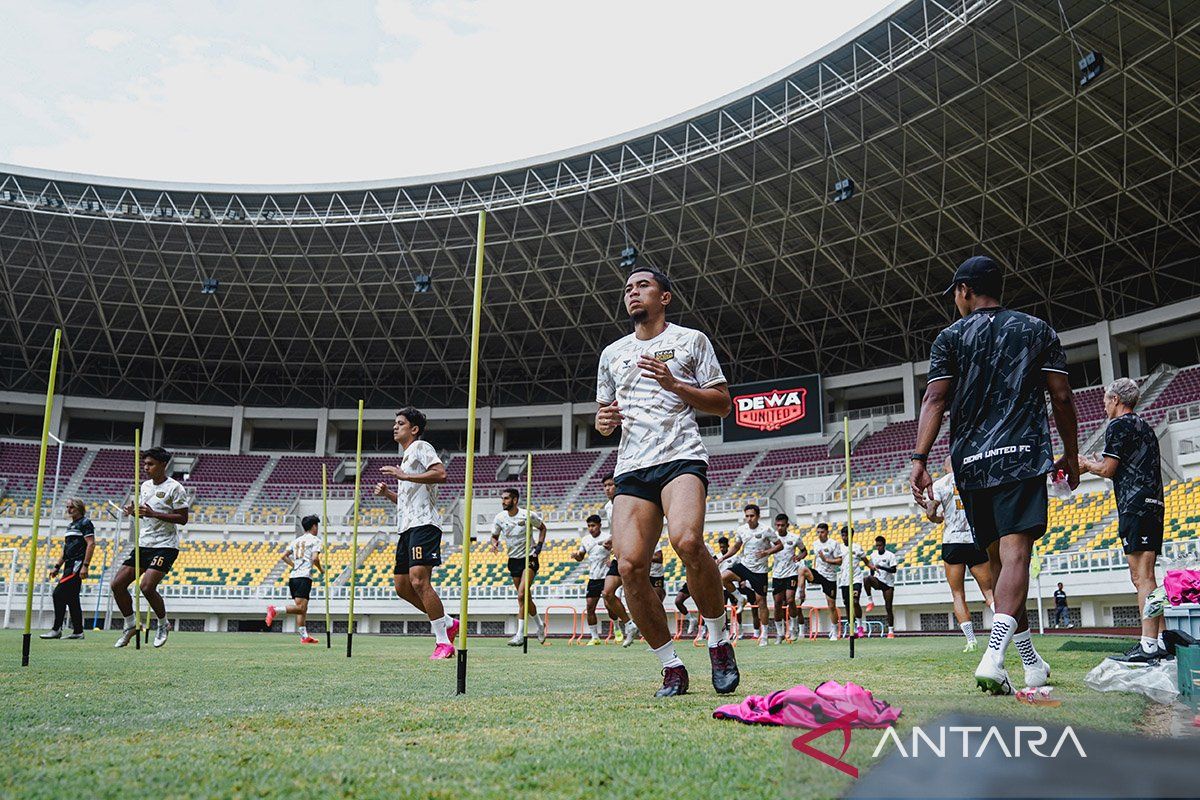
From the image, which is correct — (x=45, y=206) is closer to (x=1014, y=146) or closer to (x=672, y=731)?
(x=1014, y=146)

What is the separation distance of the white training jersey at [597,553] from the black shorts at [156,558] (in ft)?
21.8

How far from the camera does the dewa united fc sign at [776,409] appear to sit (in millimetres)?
35156

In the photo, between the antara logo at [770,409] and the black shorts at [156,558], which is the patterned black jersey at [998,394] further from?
the antara logo at [770,409]

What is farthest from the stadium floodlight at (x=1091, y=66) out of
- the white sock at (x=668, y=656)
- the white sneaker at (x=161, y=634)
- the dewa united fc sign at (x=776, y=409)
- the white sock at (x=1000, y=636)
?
the white sneaker at (x=161, y=634)

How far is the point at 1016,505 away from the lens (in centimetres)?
413

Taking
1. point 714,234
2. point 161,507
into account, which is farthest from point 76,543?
point 714,234

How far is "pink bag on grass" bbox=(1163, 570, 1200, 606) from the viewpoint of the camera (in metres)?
5.26

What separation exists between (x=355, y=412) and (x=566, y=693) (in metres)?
37.3

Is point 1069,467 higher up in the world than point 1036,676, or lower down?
higher up

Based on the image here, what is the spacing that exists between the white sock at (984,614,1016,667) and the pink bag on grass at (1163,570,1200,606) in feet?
6.61

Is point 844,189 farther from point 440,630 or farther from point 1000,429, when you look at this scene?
point 1000,429

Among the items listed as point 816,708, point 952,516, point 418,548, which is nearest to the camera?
point 816,708

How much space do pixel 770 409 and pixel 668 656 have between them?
3213 centimetres

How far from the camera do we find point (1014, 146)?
24.7 m
